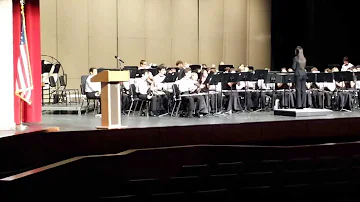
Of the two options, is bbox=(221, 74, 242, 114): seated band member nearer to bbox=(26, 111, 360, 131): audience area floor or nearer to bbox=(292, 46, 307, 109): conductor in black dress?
bbox=(26, 111, 360, 131): audience area floor

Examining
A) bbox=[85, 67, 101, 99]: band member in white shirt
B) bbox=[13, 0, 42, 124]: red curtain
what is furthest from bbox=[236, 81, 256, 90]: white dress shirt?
bbox=[13, 0, 42, 124]: red curtain

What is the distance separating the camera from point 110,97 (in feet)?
29.4

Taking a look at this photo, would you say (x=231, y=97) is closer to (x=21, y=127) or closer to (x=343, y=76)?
(x=343, y=76)

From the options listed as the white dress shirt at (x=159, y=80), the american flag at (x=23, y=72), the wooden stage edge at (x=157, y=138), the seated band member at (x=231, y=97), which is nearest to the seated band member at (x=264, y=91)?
the seated band member at (x=231, y=97)

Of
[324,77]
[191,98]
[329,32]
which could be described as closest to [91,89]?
[191,98]

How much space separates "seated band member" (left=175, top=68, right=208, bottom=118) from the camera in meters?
11.1

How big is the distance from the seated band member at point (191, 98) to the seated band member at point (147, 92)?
63 centimetres

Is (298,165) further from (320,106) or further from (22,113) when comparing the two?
(320,106)

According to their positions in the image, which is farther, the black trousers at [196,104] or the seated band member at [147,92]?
the seated band member at [147,92]

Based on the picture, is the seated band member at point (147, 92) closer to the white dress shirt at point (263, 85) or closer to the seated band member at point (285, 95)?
the white dress shirt at point (263, 85)

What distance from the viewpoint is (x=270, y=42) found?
19.6 meters

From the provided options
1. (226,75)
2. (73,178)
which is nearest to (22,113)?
(226,75)

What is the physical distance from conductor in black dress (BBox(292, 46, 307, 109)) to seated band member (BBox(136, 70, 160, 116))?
10.2 feet

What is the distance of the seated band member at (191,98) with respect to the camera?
11070 millimetres
